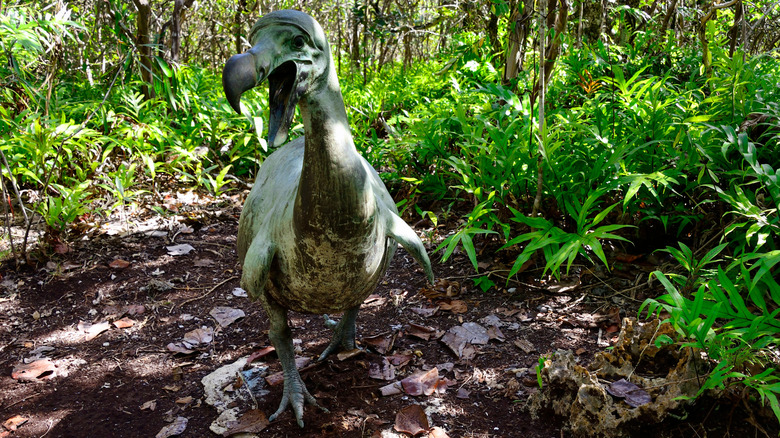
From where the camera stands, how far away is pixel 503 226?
3.62 metres

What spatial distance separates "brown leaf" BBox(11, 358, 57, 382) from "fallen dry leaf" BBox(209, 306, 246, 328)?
945mm

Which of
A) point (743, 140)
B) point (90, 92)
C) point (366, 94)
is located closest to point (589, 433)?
point (743, 140)

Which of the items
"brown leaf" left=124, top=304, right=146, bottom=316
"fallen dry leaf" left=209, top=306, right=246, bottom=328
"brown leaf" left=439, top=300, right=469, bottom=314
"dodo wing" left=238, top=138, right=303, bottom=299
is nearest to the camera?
"dodo wing" left=238, top=138, right=303, bottom=299

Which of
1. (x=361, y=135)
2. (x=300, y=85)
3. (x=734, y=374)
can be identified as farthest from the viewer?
(x=361, y=135)

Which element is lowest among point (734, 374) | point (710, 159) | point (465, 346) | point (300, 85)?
point (465, 346)

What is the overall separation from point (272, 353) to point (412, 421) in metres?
1.06

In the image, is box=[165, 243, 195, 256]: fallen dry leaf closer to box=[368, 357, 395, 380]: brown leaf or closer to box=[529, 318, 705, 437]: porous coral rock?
box=[368, 357, 395, 380]: brown leaf

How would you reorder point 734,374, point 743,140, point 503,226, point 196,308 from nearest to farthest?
point 734,374 < point 743,140 < point 503,226 < point 196,308

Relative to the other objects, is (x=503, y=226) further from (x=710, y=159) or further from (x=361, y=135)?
(x=361, y=135)

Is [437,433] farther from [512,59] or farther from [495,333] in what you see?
[512,59]

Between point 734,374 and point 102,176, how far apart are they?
189 inches

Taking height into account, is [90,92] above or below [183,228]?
above

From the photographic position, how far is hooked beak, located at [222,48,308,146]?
162 centimetres

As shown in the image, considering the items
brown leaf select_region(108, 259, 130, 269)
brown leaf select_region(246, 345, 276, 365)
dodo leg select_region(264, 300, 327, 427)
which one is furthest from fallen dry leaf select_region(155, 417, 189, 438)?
brown leaf select_region(108, 259, 130, 269)
